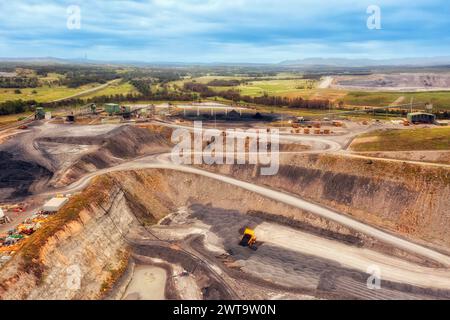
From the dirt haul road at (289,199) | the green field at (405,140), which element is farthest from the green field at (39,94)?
the green field at (405,140)

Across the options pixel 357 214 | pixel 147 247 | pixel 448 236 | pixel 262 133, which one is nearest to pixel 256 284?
pixel 147 247

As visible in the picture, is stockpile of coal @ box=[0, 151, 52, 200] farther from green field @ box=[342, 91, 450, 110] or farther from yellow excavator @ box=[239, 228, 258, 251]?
green field @ box=[342, 91, 450, 110]

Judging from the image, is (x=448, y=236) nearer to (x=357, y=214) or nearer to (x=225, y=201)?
(x=357, y=214)

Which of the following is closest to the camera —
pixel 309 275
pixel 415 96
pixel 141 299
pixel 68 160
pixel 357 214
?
pixel 141 299

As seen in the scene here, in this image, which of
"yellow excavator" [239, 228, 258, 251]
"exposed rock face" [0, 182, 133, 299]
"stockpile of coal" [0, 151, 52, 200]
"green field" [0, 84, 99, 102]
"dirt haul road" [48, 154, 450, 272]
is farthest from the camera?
"green field" [0, 84, 99, 102]

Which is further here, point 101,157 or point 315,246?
point 101,157

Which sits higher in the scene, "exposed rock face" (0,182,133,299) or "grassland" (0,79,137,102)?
"grassland" (0,79,137,102)

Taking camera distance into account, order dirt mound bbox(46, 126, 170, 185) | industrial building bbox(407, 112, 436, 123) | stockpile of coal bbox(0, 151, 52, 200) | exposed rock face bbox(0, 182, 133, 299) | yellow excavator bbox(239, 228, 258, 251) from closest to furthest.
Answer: exposed rock face bbox(0, 182, 133, 299), yellow excavator bbox(239, 228, 258, 251), stockpile of coal bbox(0, 151, 52, 200), dirt mound bbox(46, 126, 170, 185), industrial building bbox(407, 112, 436, 123)

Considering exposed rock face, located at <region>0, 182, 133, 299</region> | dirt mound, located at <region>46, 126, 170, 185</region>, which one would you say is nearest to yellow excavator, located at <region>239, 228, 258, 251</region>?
exposed rock face, located at <region>0, 182, 133, 299</region>
